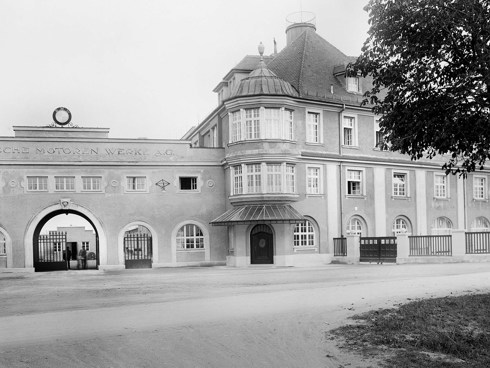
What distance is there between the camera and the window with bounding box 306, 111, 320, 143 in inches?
1456

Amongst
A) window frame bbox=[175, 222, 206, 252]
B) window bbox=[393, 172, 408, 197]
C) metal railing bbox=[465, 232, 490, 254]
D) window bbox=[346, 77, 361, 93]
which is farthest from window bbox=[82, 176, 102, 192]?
metal railing bbox=[465, 232, 490, 254]

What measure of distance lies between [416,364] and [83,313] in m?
7.82

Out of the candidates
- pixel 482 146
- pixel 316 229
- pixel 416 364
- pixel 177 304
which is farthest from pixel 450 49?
pixel 316 229

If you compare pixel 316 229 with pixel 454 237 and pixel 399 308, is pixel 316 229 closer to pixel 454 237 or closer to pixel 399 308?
pixel 454 237

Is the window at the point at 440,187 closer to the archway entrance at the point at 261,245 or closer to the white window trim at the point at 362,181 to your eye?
the white window trim at the point at 362,181

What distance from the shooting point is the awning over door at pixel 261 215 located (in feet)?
110

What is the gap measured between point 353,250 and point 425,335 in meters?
24.0

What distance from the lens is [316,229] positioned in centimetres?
3681

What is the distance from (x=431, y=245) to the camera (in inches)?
1234

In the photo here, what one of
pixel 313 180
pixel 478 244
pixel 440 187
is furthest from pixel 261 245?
pixel 440 187

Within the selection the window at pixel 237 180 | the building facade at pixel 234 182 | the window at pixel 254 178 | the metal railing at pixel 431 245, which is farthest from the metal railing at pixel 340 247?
the window at pixel 237 180

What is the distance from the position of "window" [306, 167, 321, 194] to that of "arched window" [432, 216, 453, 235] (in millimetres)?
9941

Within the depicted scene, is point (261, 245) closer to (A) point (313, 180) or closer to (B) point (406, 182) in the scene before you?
(A) point (313, 180)

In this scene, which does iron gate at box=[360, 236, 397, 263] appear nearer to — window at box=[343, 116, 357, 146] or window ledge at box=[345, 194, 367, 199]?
window ledge at box=[345, 194, 367, 199]
